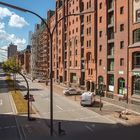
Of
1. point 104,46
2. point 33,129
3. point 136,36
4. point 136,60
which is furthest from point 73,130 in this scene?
point 104,46

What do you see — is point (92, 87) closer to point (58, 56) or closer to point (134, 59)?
point (134, 59)

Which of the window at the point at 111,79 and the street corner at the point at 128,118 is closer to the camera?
the street corner at the point at 128,118

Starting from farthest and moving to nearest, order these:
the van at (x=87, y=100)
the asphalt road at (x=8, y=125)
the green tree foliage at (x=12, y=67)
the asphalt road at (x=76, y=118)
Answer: the green tree foliage at (x=12, y=67), the van at (x=87, y=100), the asphalt road at (x=76, y=118), the asphalt road at (x=8, y=125)

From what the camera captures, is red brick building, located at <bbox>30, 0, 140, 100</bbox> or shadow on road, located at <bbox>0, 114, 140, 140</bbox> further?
red brick building, located at <bbox>30, 0, 140, 100</bbox>

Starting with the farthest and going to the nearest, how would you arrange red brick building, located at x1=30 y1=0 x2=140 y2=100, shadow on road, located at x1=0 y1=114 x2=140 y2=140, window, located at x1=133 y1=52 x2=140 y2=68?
red brick building, located at x1=30 y1=0 x2=140 y2=100, window, located at x1=133 y1=52 x2=140 y2=68, shadow on road, located at x1=0 y1=114 x2=140 y2=140

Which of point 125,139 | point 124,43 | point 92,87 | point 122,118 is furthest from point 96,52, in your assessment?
point 125,139

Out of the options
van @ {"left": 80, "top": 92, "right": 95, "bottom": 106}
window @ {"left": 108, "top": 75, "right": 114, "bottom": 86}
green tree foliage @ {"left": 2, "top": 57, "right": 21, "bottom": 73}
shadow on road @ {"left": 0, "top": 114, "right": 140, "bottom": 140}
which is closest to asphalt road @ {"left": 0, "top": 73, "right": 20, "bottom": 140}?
shadow on road @ {"left": 0, "top": 114, "right": 140, "bottom": 140}

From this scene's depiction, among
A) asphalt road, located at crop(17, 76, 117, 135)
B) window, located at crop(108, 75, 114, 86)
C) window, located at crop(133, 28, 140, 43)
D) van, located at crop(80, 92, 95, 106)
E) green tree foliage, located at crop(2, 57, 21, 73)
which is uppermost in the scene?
window, located at crop(133, 28, 140, 43)

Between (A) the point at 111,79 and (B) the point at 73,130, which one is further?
(A) the point at 111,79

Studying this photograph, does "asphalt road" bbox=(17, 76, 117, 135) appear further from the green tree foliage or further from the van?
the green tree foliage

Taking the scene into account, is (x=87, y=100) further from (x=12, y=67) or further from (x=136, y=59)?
(x=12, y=67)

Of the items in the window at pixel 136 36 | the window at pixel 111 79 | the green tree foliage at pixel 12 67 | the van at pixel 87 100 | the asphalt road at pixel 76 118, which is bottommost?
the asphalt road at pixel 76 118

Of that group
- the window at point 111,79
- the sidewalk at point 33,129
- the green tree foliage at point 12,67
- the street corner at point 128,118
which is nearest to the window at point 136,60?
the window at point 111,79

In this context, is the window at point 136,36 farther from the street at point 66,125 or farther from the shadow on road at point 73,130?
the shadow on road at point 73,130
